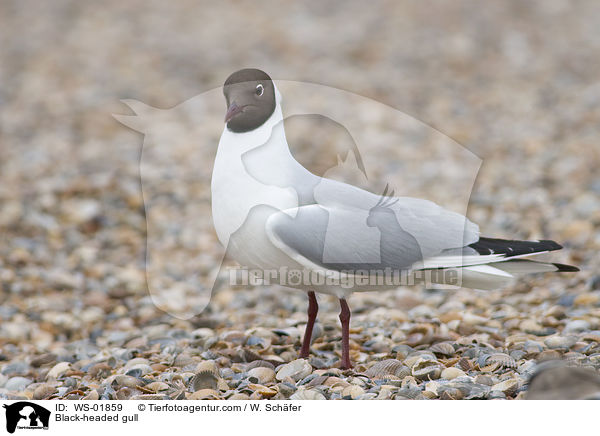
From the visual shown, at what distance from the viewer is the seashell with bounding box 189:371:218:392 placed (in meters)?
3.54

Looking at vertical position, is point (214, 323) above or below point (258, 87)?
below

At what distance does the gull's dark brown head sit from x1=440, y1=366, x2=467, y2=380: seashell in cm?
149

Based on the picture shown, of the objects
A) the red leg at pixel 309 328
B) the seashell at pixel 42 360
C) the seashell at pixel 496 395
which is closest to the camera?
the seashell at pixel 496 395

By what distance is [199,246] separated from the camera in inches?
264

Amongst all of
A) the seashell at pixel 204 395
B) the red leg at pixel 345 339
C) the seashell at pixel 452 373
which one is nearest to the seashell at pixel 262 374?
the seashell at pixel 204 395

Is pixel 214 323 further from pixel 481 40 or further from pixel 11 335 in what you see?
pixel 481 40

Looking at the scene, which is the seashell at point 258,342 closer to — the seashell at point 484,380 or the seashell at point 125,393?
the seashell at point 125,393

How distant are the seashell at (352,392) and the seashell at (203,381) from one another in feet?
2.09

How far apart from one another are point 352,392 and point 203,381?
0.73 metres

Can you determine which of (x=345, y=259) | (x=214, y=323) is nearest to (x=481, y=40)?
(x=214, y=323)

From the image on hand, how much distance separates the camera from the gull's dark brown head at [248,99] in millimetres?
3666

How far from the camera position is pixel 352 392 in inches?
131

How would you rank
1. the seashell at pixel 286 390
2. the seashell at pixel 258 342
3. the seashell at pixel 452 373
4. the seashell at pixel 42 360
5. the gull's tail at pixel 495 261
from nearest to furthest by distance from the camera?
the seashell at pixel 286 390 < the seashell at pixel 452 373 < the gull's tail at pixel 495 261 < the seashell at pixel 258 342 < the seashell at pixel 42 360

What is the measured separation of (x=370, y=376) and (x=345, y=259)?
585 millimetres
